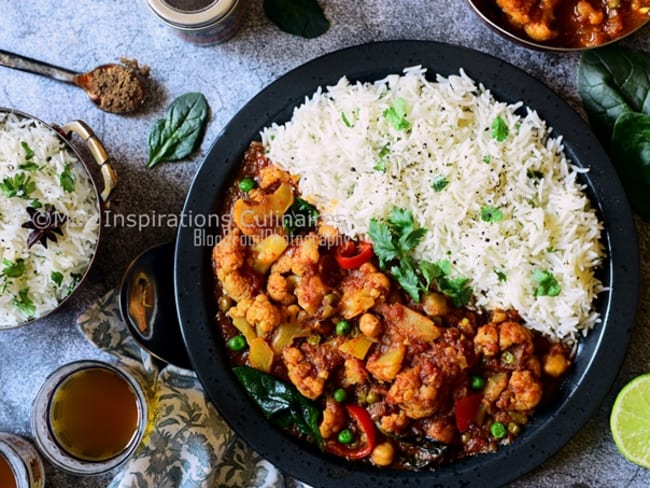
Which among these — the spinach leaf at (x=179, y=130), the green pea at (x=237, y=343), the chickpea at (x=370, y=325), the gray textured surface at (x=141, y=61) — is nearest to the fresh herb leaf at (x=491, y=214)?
the chickpea at (x=370, y=325)

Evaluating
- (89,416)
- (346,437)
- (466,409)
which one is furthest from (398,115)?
(89,416)

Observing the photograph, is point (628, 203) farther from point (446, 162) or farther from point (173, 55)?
point (173, 55)

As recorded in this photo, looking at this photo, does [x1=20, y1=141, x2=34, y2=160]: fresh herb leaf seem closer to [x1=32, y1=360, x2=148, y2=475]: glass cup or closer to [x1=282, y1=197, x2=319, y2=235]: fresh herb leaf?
[x1=32, y1=360, x2=148, y2=475]: glass cup

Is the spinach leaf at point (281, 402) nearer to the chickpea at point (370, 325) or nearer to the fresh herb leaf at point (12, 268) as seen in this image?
the chickpea at point (370, 325)

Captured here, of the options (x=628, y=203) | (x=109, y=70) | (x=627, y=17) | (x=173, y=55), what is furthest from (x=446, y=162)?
(x=109, y=70)

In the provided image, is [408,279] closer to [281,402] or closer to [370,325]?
[370,325]

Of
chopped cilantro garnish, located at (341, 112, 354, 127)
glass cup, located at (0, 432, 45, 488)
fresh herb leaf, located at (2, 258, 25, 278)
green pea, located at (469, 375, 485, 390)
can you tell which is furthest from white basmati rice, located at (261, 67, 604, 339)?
glass cup, located at (0, 432, 45, 488)
